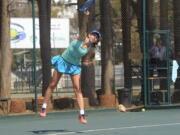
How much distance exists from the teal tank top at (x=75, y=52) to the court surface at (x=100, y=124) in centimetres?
141

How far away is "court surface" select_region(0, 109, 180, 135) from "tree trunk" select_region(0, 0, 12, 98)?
1287 mm

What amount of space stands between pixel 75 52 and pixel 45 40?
19.8 ft

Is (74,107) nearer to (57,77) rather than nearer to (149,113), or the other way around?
(149,113)

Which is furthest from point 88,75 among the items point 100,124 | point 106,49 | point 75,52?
point 75,52

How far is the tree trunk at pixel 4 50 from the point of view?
15.5 meters

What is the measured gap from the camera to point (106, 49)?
17391mm

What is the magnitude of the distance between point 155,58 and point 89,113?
278 cm

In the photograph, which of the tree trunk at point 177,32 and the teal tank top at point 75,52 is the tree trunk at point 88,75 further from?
the teal tank top at point 75,52

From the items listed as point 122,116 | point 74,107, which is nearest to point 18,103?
point 74,107

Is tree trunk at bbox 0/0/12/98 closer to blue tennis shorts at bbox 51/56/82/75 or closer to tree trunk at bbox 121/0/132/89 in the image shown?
tree trunk at bbox 121/0/132/89

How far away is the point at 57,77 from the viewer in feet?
35.3

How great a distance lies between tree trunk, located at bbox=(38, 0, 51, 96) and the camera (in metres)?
16.3

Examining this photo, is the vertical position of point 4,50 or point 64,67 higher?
point 4,50

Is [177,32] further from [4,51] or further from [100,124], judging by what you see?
[100,124]
